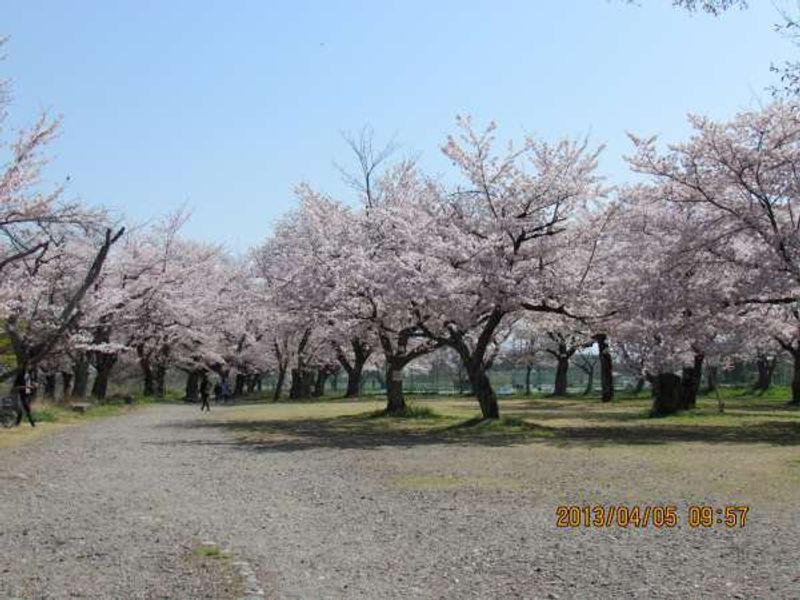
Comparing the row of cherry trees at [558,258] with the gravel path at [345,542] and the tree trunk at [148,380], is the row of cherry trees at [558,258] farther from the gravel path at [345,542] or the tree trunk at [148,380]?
the tree trunk at [148,380]

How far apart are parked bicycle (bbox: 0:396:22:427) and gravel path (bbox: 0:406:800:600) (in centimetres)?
949

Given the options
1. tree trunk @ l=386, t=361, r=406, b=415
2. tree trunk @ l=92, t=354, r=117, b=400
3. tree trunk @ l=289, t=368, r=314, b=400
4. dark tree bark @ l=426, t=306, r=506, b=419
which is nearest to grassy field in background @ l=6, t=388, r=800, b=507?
dark tree bark @ l=426, t=306, r=506, b=419

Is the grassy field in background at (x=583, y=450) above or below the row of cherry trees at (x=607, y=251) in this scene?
below

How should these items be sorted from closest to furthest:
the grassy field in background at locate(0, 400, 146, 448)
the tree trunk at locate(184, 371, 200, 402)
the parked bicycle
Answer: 1. the grassy field in background at locate(0, 400, 146, 448)
2. the parked bicycle
3. the tree trunk at locate(184, 371, 200, 402)

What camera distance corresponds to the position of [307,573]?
6.17 meters

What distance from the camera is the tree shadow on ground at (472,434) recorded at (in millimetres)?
17141

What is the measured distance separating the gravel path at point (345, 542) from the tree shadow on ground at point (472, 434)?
14.9 ft

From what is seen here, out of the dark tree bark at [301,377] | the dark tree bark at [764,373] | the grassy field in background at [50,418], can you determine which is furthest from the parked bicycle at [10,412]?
the dark tree bark at [764,373]

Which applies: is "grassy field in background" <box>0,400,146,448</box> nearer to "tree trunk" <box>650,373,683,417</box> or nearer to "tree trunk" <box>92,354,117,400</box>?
"tree trunk" <box>92,354,117,400</box>

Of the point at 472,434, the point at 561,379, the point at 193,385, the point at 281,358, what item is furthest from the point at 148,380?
the point at 472,434

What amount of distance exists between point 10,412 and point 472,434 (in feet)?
39.3

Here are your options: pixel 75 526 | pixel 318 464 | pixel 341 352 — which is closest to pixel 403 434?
pixel 318 464

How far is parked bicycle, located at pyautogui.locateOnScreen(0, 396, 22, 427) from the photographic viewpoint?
2120 cm

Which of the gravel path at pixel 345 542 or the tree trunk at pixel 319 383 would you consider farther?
the tree trunk at pixel 319 383
